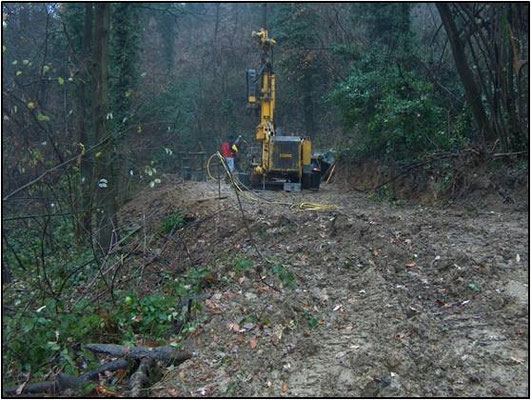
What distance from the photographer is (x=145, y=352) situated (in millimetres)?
5719

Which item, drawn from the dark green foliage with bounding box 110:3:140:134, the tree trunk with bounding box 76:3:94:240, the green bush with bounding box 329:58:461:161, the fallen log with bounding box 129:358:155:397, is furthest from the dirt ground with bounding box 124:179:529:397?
the dark green foliage with bounding box 110:3:140:134

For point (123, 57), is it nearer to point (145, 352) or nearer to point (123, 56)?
point (123, 56)

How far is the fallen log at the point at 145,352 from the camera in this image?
5.67m

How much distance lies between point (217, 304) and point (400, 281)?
2.30m

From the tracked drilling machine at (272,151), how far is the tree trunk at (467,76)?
5.33 m

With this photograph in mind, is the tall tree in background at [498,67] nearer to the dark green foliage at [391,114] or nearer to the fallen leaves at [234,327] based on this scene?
the dark green foliage at [391,114]

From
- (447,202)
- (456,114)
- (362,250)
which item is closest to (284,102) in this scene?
(456,114)

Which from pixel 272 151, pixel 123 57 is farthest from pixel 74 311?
pixel 123 57

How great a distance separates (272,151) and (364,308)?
1041 centimetres

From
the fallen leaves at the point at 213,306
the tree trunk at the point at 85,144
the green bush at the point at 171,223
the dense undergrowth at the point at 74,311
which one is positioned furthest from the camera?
the green bush at the point at 171,223

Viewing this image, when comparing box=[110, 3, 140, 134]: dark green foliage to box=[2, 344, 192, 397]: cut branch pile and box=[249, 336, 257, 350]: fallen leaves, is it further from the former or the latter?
box=[249, 336, 257, 350]: fallen leaves

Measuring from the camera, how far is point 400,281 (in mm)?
7273

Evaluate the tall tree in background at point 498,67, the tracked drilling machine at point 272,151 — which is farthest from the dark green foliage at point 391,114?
the tracked drilling machine at point 272,151

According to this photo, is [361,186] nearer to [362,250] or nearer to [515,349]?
[362,250]
